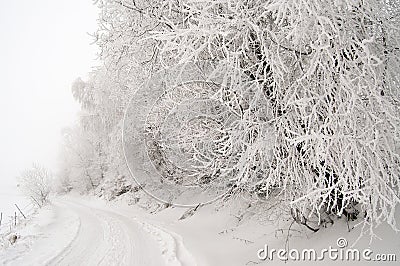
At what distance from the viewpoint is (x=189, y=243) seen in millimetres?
8320

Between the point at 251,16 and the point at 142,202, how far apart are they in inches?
692

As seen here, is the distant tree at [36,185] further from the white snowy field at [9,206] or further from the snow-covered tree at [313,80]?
the snow-covered tree at [313,80]

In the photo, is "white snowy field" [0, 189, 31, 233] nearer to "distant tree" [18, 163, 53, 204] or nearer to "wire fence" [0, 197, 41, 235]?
"wire fence" [0, 197, 41, 235]

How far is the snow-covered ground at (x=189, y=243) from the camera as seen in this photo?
16.1ft

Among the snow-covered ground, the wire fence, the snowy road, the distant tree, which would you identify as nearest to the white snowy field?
the wire fence

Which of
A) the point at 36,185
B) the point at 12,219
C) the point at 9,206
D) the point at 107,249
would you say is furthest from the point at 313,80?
the point at 9,206

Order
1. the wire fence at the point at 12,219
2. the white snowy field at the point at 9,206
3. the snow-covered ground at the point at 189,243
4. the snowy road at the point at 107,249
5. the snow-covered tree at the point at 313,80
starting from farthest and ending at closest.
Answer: the white snowy field at the point at 9,206
the wire fence at the point at 12,219
the snowy road at the point at 107,249
the snow-covered ground at the point at 189,243
the snow-covered tree at the point at 313,80

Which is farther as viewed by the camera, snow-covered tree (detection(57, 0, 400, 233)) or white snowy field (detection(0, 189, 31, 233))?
white snowy field (detection(0, 189, 31, 233))

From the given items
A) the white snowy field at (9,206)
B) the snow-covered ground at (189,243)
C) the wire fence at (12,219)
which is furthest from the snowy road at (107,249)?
the white snowy field at (9,206)

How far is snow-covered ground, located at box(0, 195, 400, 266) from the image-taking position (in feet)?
16.1

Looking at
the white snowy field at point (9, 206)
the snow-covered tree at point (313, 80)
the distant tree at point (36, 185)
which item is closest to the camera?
the snow-covered tree at point (313, 80)

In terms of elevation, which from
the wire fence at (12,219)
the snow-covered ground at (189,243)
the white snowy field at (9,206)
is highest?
the snow-covered ground at (189,243)

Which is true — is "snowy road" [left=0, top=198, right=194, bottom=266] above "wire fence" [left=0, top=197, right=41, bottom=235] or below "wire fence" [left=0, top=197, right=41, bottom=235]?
above

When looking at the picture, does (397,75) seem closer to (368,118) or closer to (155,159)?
(368,118)
